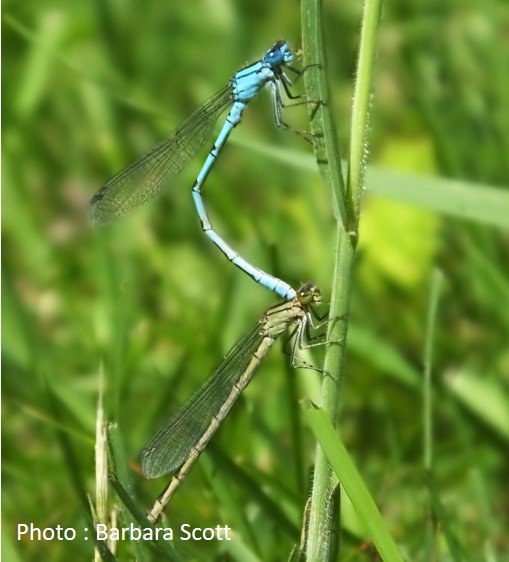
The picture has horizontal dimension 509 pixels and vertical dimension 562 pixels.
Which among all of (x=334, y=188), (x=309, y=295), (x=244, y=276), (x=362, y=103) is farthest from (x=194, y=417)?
(x=244, y=276)

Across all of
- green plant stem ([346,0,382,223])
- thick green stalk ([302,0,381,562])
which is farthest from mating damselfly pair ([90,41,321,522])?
green plant stem ([346,0,382,223])

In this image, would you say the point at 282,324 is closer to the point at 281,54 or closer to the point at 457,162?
the point at 281,54

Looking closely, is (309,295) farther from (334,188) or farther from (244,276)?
(244,276)

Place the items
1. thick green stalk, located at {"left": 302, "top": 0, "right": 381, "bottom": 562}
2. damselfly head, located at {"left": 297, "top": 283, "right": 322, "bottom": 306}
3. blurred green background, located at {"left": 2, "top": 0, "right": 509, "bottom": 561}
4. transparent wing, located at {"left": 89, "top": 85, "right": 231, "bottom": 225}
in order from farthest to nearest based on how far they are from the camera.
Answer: transparent wing, located at {"left": 89, "top": 85, "right": 231, "bottom": 225} → blurred green background, located at {"left": 2, "top": 0, "right": 509, "bottom": 561} → damselfly head, located at {"left": 297, "top": 283, "right": 322, "bottom": 306} → thick green stalk, located at {"left": 302, "top": 0, "right": 381, "bottom": 562}

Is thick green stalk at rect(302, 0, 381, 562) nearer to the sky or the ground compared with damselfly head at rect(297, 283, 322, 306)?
nearer to the ground

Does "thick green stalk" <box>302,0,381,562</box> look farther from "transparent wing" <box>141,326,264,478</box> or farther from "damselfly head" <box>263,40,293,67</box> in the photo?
"damselfly head" <box>263,40,293,67</box>

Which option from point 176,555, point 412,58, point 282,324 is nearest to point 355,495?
point 176,555

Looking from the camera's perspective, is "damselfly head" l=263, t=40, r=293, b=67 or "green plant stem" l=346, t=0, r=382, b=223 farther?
"damselfly head" l=263, t=40, r=293, b=67
